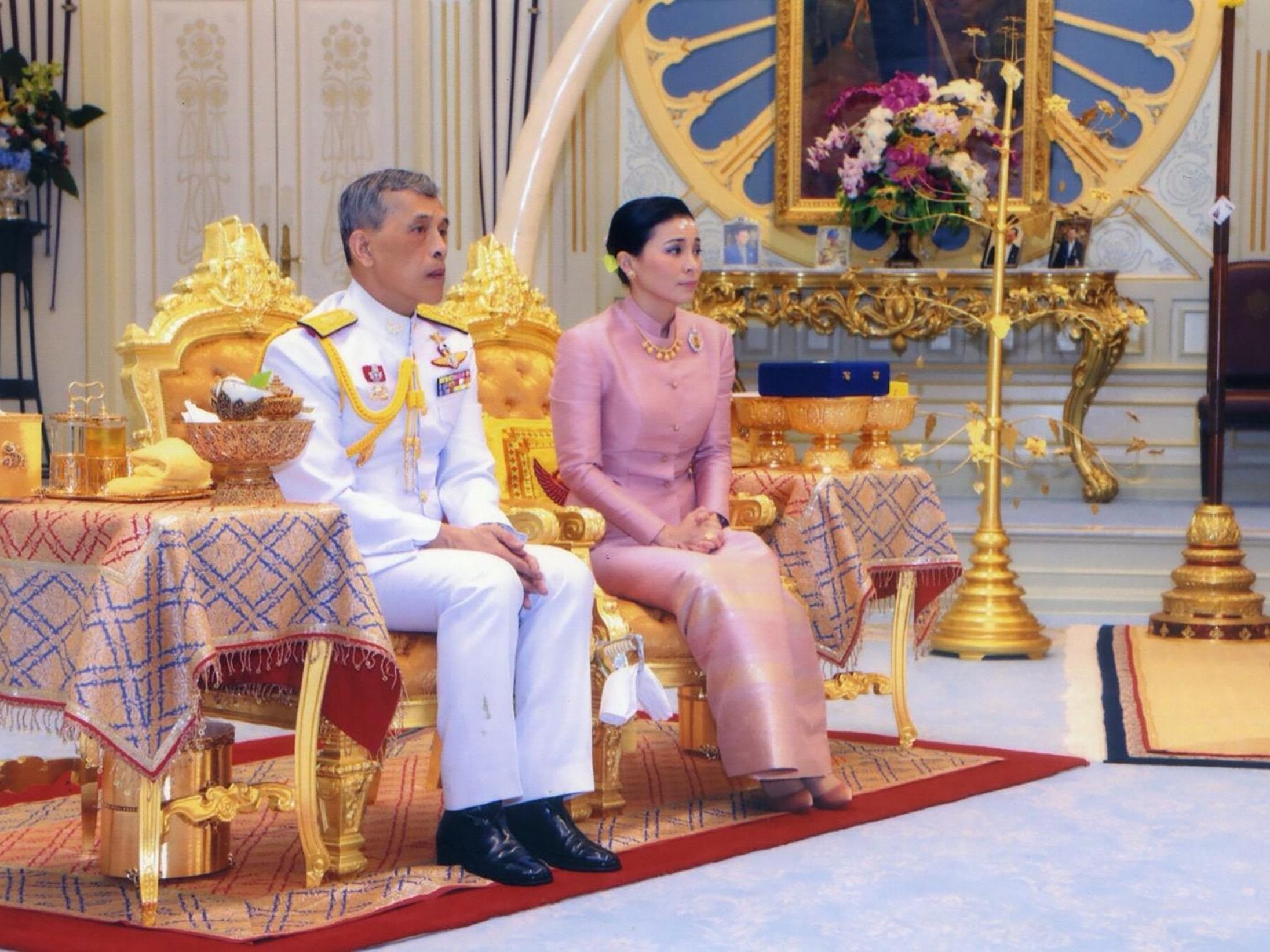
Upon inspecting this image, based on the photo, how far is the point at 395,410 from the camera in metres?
3.60

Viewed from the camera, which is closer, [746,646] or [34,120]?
[746,646]

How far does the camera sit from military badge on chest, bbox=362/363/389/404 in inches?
141

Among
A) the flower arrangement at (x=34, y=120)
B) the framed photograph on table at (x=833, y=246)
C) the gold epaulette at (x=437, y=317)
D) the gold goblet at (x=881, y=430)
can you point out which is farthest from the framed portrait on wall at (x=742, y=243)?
the gold epaulette at (x=437, y=317)

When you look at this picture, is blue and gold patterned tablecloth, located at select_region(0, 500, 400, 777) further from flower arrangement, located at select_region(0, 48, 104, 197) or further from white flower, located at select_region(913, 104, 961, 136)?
flower arrangement, located at select_region(0, 48, 104, 197)

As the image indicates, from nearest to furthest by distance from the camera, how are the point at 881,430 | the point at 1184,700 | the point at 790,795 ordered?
the point at 790,795, the point at 881,430, the point at 1184,700

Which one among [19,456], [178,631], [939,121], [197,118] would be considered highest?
[197,118]

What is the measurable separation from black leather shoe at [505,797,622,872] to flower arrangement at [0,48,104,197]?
17.9 ft

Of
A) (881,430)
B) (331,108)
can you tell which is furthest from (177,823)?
(331,108)

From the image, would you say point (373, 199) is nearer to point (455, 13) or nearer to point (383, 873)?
point (383, 873)

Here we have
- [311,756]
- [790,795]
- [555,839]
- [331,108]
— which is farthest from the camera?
[331,108]

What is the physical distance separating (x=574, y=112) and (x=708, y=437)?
4.21 metres

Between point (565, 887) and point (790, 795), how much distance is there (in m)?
0.76

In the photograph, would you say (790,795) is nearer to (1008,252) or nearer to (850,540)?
(850,540)

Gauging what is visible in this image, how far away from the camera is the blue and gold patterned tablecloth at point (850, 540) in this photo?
4.31 meters
